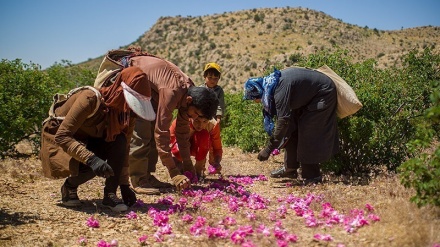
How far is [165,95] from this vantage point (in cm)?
460

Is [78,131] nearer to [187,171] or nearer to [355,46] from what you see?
[187,171]

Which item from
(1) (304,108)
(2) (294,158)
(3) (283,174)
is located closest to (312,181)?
(2) (294,158)

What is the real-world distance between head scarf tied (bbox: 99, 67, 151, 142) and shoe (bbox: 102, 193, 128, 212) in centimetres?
63

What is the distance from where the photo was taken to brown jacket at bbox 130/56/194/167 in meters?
4.56

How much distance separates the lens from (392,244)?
3.01m

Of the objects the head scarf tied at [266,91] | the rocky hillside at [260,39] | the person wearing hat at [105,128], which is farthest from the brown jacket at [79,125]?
the rocky hillside at [260,39]

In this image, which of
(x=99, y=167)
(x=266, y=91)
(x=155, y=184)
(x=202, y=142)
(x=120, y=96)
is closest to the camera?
(x=99, y=167)

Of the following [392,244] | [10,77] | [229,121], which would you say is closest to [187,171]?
[392,244]

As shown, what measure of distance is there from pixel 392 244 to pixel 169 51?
183ft

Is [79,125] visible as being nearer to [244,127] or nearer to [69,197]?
[69,197]

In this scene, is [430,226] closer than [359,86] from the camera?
Yes

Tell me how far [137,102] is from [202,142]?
2.11m

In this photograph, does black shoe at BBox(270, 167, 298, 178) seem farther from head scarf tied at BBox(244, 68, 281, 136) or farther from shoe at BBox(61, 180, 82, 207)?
→ shoe at BBox(61, 180, 82, 207)

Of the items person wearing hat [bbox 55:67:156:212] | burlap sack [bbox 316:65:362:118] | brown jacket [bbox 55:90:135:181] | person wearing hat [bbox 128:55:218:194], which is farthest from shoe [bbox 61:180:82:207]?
burlap sack [bbox 316:65:362:118]
